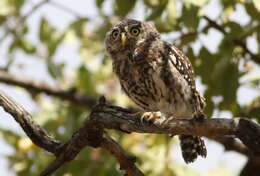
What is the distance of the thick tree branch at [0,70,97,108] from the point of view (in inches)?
265

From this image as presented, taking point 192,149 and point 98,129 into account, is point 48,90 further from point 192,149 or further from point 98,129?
point 98,129

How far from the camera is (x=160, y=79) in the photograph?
4938mm

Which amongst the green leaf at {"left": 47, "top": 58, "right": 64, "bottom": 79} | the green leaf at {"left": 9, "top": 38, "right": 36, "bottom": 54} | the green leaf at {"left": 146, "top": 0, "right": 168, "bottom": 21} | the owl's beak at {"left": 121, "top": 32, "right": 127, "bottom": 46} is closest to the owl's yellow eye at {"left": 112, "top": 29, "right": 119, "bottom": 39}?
the owl's beak at {"left": 121, "top": 32, "right": 127, "bottom": 46}

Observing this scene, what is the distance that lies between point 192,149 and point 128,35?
1.16 metres

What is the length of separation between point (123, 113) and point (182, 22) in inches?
57.2

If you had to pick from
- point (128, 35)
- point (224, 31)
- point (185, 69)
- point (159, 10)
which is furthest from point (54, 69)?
point (224, 31)

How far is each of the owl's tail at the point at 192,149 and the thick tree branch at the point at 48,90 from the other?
1531 millimetres

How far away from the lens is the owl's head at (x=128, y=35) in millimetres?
5504

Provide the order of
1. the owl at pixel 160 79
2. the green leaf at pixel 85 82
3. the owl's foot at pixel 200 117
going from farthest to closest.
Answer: the green leaf at pixel 85 82 < the owl at pixel 160 79 < the owl's foot at pixel 200 117

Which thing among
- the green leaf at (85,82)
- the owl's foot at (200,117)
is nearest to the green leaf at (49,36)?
the green leaf at (85,82)

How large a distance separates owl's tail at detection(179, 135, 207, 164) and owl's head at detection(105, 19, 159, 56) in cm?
97

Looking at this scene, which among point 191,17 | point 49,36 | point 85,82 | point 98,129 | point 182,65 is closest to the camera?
point 98,129

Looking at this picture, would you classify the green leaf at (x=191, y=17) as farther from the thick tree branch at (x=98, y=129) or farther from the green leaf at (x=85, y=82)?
the green leaf at (x=85, y=82)

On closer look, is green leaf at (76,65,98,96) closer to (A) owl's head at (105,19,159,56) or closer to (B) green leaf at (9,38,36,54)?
(B) green leaf at (9,38,36,54)
